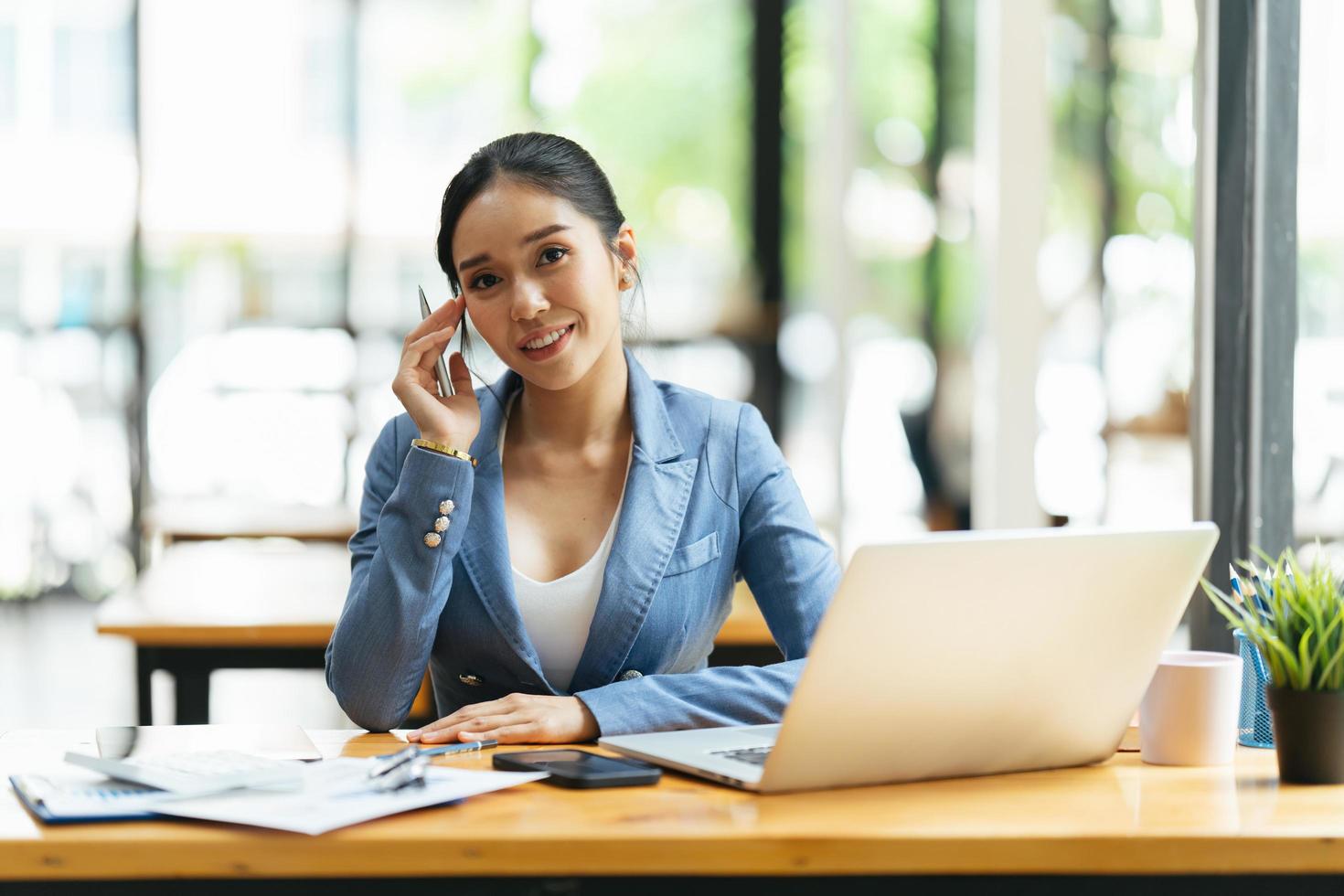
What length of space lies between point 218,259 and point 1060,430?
4556mm

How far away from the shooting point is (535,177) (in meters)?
1.84

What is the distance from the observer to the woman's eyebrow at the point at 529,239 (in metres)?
1.81

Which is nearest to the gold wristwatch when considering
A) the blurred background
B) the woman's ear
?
the woman's ear

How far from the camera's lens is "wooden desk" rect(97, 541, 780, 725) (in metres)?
2.57

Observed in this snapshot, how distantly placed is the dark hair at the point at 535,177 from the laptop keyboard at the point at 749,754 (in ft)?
2.62

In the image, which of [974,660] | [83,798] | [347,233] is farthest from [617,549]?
[347,233]

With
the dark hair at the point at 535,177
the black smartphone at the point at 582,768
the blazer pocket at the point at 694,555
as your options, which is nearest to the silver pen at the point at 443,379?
the dark hair at the point at 535,177

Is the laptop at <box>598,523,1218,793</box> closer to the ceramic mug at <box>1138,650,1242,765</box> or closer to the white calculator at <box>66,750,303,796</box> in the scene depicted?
the ceramic mug at <box>1138,650,1242,765</box>

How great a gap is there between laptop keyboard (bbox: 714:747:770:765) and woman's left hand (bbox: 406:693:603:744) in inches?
8.3

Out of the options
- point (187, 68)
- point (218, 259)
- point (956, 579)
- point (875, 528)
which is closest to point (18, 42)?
point (187, 68)

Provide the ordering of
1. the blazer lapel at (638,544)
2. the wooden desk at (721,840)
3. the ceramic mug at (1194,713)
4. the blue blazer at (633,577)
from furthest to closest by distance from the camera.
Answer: the blazer lapel at (638,544) → the blue blazer at (633,577) → the ceramic mug at (1194,713) → the wooden desk at (721,840)

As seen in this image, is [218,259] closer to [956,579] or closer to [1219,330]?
[1219,330]

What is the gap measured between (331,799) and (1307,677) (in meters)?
0.83

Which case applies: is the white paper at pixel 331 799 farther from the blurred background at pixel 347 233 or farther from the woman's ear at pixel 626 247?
the blurred background at pixel 347 233
